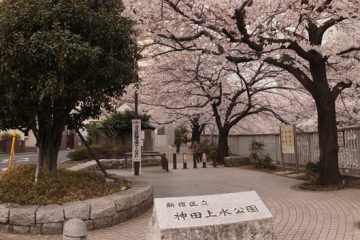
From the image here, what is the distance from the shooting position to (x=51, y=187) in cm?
809

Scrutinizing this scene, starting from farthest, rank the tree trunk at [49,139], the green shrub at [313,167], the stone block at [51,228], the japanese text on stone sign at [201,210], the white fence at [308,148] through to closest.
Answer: the green shrub at [313,167], the white fence at [308,148], the tree trunk at [49,139], the stone block at [51,228], the japanese text on stone sign at [201,210]

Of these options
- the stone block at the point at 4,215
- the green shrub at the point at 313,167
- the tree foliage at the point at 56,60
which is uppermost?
the tree foliage at the point at 56,60

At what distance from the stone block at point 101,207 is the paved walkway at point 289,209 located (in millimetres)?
283

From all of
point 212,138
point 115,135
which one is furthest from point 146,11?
point 212,138

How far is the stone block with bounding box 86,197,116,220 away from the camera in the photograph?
23.9ft

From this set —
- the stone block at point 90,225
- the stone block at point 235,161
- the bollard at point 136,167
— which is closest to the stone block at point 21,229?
the stone block at point 90,225

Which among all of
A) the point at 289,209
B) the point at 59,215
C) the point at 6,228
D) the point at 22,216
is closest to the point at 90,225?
the point at 59,215

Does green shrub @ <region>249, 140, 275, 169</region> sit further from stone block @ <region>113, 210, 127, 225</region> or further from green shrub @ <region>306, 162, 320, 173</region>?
stone block @ <region>113, 210, 127, 225</region>

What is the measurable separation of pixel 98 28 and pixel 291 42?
5489mm

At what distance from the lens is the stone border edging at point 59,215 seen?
23.0 ft

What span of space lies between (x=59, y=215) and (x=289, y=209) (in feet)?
15.7

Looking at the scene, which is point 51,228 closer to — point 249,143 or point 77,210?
point 77,210

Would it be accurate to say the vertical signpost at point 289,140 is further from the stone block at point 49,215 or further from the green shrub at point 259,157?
the stone block at point 49,215

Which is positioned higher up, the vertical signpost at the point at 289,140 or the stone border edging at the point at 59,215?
the vertical signpost at the point at 289,140
